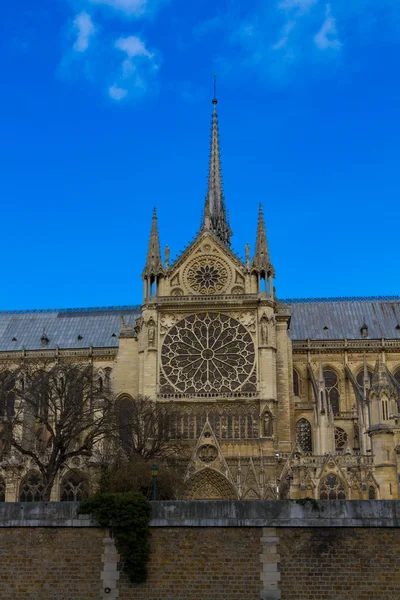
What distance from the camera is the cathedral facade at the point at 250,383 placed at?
4638 cm

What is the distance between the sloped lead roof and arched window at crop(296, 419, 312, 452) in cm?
1163

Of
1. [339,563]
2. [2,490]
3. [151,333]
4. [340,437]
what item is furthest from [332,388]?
[339,563]

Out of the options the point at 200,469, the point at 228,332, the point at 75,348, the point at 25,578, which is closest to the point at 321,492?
the point at 200,469

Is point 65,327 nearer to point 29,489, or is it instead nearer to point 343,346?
point 29,489

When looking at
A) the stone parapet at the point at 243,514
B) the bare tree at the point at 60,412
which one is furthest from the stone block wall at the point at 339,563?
the bare tree at the point at 60,412

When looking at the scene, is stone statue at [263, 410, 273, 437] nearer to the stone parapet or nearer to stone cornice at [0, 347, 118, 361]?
stone cornice at [0, 347, 118, 361]

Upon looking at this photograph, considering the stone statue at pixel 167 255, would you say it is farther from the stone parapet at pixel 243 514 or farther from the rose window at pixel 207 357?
the stone parapet at pixel 243 514

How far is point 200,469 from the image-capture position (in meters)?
48.5

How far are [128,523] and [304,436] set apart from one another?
106 feet

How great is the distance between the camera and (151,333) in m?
54.3

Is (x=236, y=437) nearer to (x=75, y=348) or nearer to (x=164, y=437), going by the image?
(x=164, y=437)

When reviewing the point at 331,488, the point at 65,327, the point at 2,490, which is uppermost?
the point at 65,327

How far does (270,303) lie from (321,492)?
46.0 ft

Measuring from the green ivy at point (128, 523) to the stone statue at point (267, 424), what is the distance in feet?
84.7
